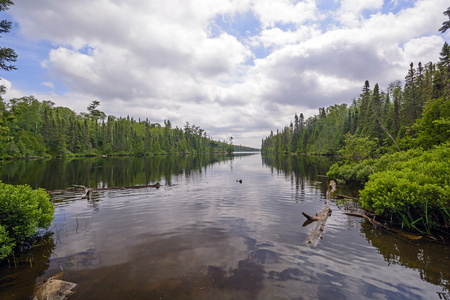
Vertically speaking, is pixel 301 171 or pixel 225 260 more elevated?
pixel 301 171

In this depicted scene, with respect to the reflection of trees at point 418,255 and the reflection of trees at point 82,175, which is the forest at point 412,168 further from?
the reflection of trees at point 82,175

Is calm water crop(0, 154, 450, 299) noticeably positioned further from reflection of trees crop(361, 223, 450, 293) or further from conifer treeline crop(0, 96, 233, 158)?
conifer treeline crop(0, 96, 233, 158)

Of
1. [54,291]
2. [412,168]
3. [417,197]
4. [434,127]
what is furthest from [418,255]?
[434,127]

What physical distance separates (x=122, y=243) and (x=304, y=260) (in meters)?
8.45

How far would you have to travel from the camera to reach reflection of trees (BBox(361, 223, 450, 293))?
23.5ft

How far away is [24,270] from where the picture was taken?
291 inches

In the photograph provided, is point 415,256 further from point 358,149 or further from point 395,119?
point 395,119

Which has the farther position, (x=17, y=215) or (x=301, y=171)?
(x=301, y=171)

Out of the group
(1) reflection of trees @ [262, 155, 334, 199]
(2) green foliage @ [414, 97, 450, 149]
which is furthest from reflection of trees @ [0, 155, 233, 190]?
(2) green foliage @ [414, 97, 450, 149]

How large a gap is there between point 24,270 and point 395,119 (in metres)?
79.1

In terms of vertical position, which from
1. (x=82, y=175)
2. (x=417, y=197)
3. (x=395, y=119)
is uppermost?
(x=395, y=119)

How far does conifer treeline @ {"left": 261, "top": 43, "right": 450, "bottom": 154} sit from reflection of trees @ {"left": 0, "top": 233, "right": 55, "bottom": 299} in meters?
25.1

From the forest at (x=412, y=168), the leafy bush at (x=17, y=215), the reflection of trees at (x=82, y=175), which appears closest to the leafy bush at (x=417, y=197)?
the forest at (x=412, y=168)

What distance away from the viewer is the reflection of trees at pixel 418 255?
23.5 feet
